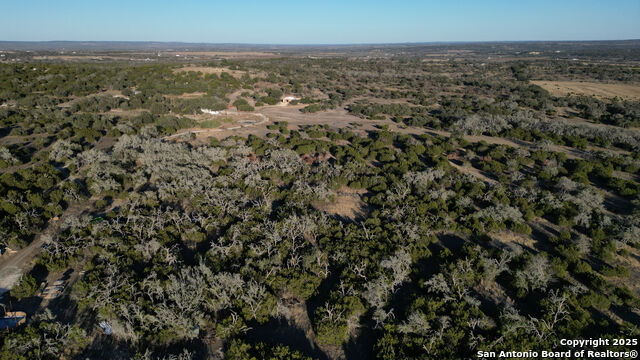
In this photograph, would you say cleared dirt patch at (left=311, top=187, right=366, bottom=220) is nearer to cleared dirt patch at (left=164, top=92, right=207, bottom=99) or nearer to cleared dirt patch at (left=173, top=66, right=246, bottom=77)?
cleared dirt patch at (left=164, top=92, right=207, bottom=99)

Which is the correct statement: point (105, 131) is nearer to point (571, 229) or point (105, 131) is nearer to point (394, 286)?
point (394, 286)

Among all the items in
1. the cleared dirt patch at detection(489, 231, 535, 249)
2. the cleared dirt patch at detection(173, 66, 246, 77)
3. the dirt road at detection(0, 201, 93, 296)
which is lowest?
the cleared dirt patch at detection(489, 231, 535, 249)

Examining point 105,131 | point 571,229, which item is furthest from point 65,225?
point 571,229

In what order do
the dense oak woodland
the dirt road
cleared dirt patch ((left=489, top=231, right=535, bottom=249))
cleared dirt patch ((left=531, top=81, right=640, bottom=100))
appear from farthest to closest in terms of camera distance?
cleared dirt patch ((left=531, top=81, right=640, bottom=100))
cleared dirt patch ((left=489, top=231, right=535, bottom=249))
the dirt road
the dense oak woodland

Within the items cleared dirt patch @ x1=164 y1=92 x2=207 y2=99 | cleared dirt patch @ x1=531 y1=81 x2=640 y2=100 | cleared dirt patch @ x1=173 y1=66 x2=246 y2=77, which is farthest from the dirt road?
cleared dirt patch @ x1=531 y1=81 x2=640 y2=100

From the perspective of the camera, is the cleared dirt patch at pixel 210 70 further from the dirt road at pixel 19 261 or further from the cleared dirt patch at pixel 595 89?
the cleared dirt patch at pixel 595 89

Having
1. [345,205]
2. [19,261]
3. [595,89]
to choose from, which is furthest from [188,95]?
[595,89]

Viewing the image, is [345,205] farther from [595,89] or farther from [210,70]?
[595,89]
